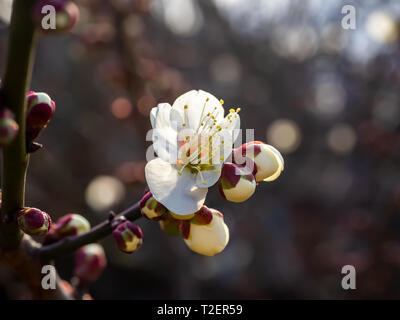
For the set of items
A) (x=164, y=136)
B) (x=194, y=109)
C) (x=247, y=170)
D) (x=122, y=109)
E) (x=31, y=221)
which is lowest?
(x=31, y=221)

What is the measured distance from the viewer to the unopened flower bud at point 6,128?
761 millimetres

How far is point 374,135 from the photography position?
3.04 m

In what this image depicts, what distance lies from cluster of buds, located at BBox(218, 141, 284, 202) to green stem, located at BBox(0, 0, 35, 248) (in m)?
0.48

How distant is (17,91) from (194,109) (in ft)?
1.69

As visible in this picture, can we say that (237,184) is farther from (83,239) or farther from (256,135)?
(256,135)

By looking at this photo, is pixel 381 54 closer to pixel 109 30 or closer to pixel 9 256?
pixel 109 30

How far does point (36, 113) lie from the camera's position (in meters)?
0.92

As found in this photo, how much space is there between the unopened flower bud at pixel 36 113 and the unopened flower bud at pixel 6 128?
0.14 metres

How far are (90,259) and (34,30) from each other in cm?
→ 89

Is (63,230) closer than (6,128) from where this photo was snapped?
No

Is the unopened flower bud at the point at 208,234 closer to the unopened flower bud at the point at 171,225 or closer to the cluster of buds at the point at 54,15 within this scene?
the unopened flower bud at the point at 171,225

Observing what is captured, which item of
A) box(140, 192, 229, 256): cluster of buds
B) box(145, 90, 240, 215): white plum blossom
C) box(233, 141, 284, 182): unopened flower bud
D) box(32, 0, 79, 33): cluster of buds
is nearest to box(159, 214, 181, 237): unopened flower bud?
box(140, 192, 229, 256): cluster of buds

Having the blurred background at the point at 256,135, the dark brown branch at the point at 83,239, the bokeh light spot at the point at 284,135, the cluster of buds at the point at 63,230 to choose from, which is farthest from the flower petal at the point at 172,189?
the bokeh light spot at the point at 284,135

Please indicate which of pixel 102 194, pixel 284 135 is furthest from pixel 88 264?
pixel 284 135
